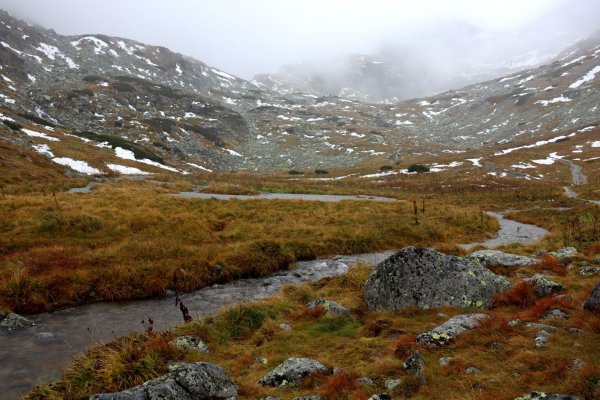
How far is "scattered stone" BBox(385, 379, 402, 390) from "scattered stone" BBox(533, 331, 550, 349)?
8.86ft

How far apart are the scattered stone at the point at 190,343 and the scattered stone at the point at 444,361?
567cm

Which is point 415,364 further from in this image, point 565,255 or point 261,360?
point 565,255

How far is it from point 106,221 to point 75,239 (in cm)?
281

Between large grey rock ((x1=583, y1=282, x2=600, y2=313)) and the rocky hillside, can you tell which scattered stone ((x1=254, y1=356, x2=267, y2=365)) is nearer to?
large grey rock ((x1=583, y1=282, x2=600, y2=313))

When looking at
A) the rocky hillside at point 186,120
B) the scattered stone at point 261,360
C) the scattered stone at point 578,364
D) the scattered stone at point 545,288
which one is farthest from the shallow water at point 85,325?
the rocky hillside at point 186,120

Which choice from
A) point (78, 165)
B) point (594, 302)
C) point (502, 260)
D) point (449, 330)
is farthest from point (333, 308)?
point (78, 165)

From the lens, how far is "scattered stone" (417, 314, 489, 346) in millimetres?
7957

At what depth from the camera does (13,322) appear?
1241cm

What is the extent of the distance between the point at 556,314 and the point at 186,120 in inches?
5569

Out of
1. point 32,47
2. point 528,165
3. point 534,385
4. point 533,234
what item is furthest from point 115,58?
point 534,385

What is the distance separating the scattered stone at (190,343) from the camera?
952cm

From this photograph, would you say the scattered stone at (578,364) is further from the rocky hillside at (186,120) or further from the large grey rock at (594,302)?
the rocky hillside at (186,120)

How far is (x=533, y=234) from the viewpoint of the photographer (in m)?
27.3

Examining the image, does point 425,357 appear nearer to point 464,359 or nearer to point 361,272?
point 464,359
